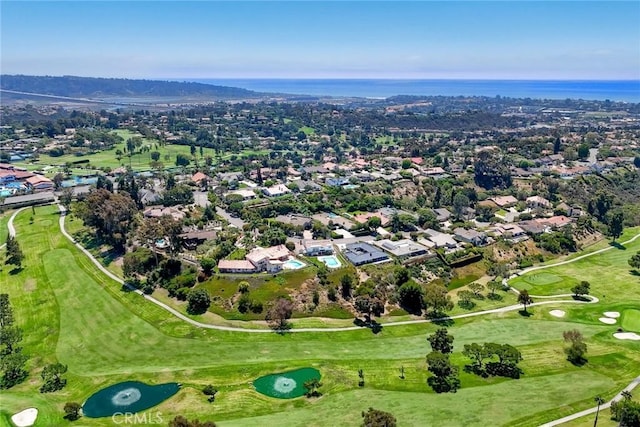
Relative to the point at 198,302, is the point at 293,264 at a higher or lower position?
higher

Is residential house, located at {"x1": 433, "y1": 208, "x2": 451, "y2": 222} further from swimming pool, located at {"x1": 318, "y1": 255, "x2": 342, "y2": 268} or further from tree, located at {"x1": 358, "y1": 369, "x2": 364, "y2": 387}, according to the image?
tree, located at {"x1": 358, "y1": 369, "x2": 364, "y2": 387}

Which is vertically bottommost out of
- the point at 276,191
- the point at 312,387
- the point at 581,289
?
the point at 312,387

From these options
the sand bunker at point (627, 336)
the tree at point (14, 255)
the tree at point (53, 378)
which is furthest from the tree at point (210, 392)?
the sand bunker at point (627, 336)

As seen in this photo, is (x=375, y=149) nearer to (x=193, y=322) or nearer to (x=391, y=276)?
(x=391, y=276)


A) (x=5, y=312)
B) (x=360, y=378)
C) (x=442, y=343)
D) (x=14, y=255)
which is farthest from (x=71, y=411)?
(x=14, y=255)

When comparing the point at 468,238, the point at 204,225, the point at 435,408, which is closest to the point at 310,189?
the point at 204,225

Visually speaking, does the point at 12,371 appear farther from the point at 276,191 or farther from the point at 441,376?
the point at 276,191

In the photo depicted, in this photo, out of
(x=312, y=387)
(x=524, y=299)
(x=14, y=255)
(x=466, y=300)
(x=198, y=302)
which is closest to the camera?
(x=312, y=387)

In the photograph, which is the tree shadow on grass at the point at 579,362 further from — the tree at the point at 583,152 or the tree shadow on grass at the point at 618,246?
the tree at the point at 583,152
